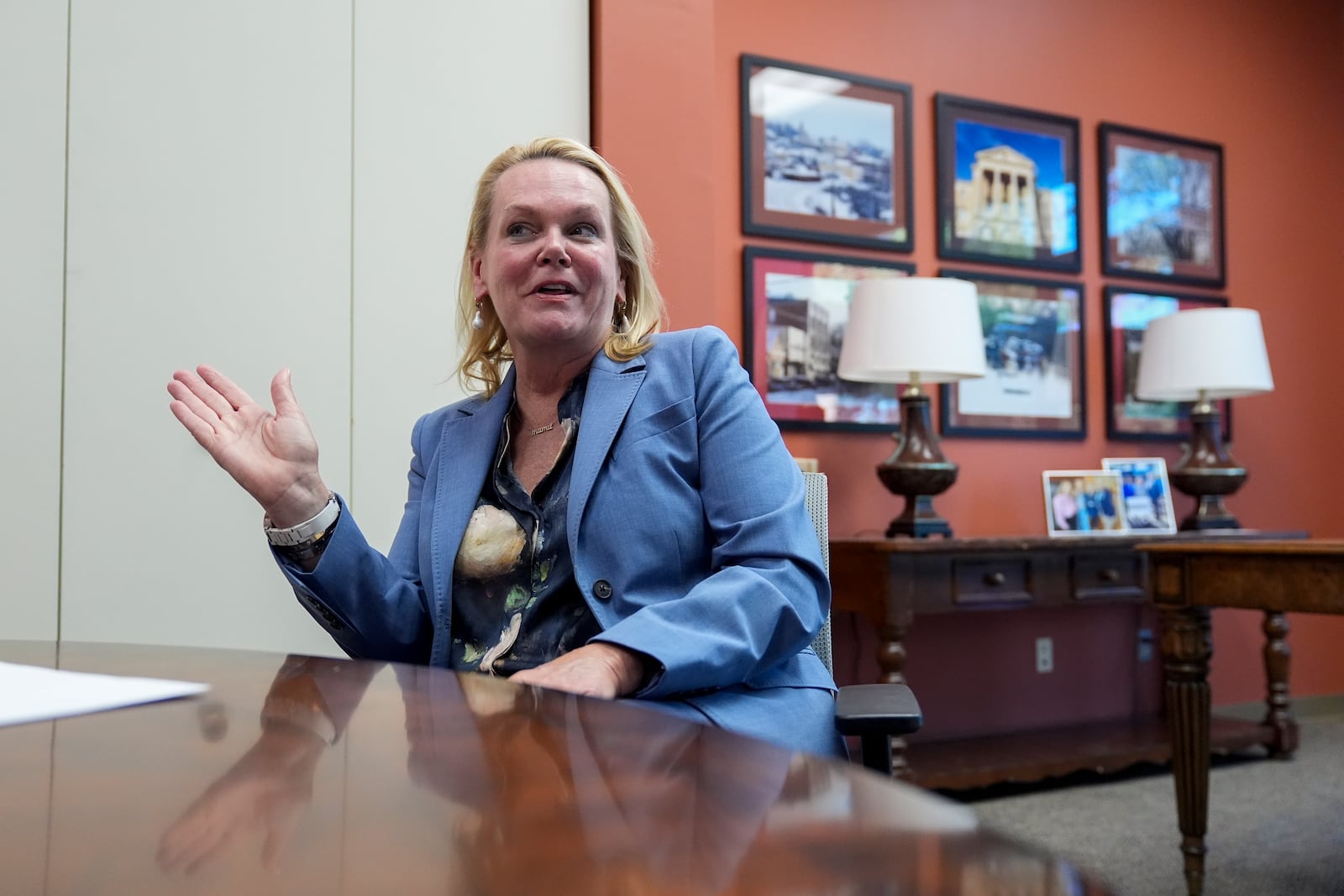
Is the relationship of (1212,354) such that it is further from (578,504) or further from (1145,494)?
(578,504)

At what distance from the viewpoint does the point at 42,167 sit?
2279 millimetres

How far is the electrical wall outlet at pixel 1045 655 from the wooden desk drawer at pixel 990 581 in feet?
2.68

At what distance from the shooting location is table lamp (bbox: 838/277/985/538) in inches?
132

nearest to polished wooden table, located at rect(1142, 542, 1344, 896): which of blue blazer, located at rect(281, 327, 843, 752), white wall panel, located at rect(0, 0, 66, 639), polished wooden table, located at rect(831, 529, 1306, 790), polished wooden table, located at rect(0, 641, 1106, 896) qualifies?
polished wooden table, located at rect(831, 529, 1306, 790)

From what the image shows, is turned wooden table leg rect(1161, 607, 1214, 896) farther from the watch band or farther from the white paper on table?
the white paper on table

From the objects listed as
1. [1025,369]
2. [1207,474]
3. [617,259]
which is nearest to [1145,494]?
[1207,474]

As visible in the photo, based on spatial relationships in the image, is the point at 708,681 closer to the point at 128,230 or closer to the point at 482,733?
the point at 482,733

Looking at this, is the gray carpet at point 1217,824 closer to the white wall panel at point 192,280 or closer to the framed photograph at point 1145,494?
the framed photograph at point 1145,494

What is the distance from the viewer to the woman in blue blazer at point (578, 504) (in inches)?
46.5

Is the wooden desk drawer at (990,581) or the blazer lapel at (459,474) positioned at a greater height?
the blazer lapel at (459,474)

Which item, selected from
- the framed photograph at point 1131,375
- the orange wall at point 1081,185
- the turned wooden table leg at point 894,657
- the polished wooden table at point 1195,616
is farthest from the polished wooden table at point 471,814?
the framed photograph at point 1131,375

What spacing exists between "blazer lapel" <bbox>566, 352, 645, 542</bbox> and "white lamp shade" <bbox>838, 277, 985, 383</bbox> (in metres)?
1.97

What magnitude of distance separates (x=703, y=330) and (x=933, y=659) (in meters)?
2.73

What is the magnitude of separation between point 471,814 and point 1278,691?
4.28 metres
